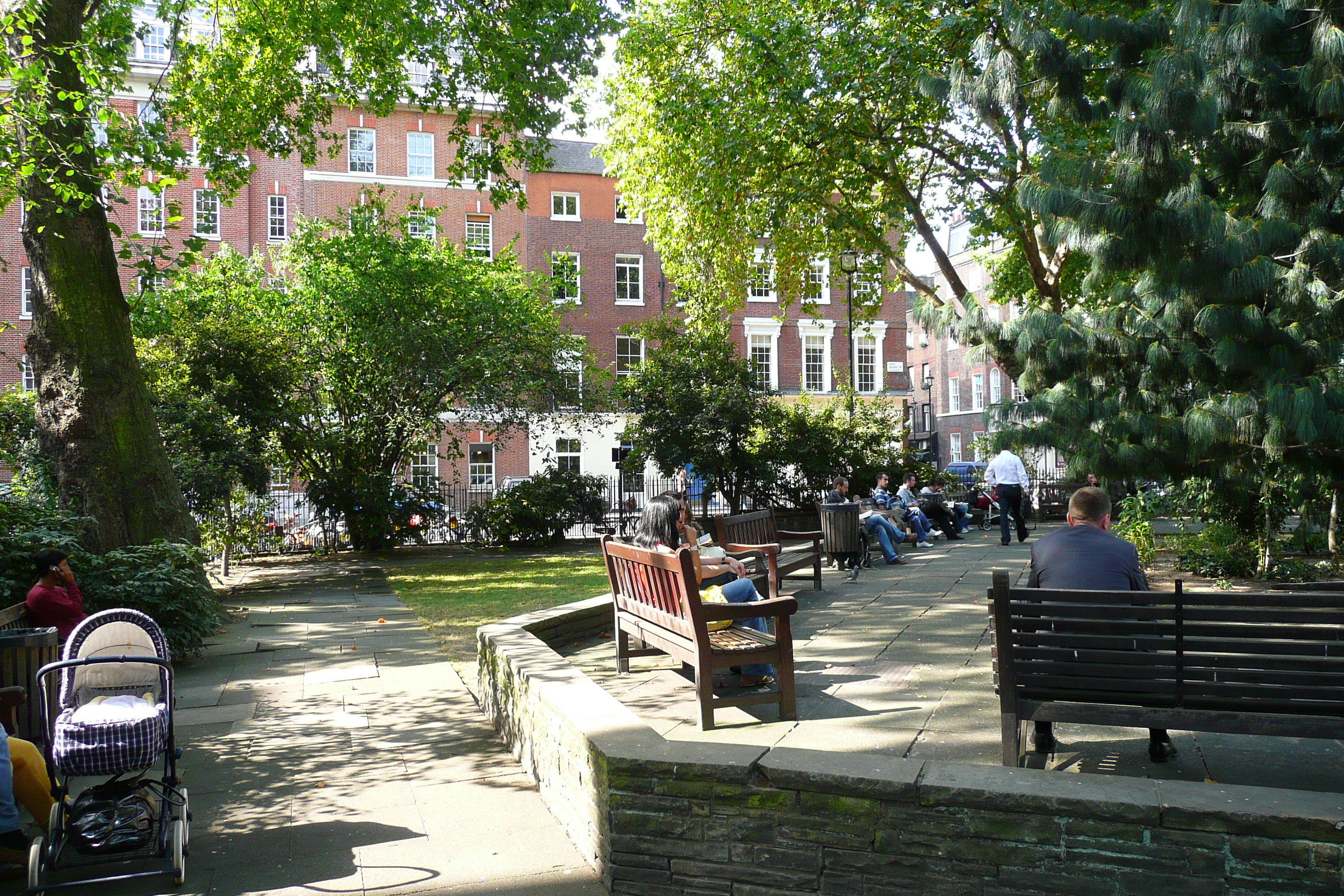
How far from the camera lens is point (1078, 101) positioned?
7969 millimetres

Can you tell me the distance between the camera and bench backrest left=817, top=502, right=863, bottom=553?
12125 mm

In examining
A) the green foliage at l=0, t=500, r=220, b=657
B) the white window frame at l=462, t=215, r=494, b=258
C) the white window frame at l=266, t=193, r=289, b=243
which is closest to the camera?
the green foliage at l=0, t=500, r=220, b=657

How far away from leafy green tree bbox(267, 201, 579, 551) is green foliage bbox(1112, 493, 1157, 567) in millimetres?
10841

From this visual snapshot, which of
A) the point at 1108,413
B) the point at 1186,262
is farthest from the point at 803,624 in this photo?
the point at 1186,262

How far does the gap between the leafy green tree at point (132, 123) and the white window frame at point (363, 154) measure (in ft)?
76.1

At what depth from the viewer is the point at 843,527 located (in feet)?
40.1

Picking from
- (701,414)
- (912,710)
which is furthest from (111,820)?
(701,414)

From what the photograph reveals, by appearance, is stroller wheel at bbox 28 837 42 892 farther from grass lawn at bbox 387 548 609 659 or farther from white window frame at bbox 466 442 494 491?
white window frame at bbox 466 442 494 491

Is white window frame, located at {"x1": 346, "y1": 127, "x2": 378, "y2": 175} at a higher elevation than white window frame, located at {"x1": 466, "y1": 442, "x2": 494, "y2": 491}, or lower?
higher

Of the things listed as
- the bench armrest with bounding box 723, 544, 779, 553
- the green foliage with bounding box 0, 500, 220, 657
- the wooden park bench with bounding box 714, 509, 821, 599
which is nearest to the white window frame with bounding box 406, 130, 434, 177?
the wooden park bench with bounding box 714, 509, 821, 599

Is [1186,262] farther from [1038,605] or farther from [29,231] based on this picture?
[29,231]

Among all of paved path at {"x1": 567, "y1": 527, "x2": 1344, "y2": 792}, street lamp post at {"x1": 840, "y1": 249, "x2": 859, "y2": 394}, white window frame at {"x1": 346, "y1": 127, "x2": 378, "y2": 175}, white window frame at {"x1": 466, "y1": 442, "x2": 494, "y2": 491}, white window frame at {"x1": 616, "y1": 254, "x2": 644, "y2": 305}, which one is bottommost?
paved path at {"x1": 567, "y1": 527, "x2": 1344, "y2": 792}

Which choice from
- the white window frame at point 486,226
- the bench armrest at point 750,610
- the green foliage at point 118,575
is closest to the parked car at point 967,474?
the green foliage at point 118,575

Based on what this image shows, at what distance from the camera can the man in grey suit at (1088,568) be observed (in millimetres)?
4637
